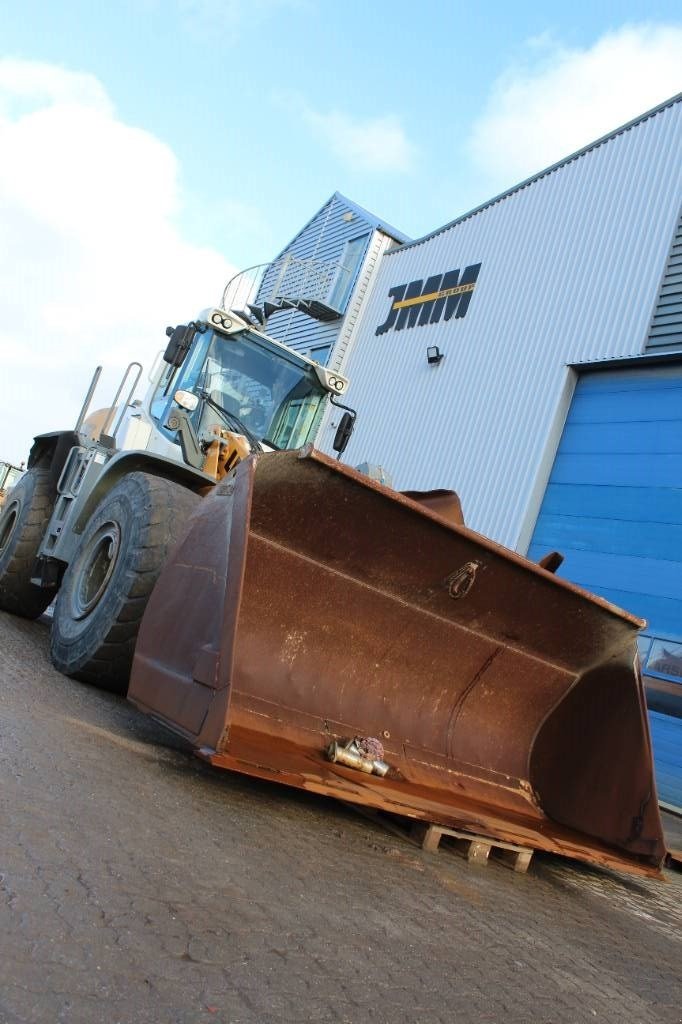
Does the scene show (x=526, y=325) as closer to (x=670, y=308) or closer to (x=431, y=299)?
(x=670, y=308)

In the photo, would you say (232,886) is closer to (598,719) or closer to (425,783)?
(425,783)

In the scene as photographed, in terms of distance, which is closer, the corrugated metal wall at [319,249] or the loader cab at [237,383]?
the loader cab at [237,383]

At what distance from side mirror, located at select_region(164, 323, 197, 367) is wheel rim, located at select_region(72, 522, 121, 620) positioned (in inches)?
75.9

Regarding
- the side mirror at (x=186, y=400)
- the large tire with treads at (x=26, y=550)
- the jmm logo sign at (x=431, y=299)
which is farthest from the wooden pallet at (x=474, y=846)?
the jmm logo sign at (x=431, y=299)

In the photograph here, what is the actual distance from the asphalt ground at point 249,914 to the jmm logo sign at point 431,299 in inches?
487

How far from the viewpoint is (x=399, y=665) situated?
4.39 metres

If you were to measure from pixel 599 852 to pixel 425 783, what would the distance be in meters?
0.86

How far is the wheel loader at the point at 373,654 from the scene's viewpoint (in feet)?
12.1

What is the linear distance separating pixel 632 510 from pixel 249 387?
19.1 ft

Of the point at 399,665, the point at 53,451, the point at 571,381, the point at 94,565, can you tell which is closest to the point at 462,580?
the point at 399,665

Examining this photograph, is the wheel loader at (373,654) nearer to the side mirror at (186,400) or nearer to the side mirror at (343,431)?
the side mirror at (186,400)

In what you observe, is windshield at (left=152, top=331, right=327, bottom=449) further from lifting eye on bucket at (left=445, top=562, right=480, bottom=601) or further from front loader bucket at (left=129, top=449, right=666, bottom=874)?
lifting eye on bucket at (left=445, top=562, right=480, bottom=601)

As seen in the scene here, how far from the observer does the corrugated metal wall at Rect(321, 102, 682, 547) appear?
1232cm

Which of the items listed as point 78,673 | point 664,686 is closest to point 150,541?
point 78,673
